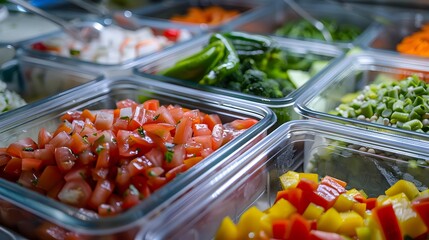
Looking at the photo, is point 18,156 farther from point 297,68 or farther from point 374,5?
point 374,5

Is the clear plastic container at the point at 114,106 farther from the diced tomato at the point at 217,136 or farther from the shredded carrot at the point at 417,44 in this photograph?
the shredded carrot at the point at 417,44

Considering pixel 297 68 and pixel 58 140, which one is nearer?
pixel 58 140

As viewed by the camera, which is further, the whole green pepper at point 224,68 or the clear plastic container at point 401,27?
the clear plastic container at point 401,27

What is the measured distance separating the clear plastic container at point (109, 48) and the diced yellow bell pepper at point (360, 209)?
1.04m

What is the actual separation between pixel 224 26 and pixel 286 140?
1.13 metres

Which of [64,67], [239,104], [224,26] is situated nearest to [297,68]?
[224,26]

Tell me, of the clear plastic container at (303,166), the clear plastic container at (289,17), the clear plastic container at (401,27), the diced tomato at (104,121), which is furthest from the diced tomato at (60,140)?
the clear plastic container at (401,27)

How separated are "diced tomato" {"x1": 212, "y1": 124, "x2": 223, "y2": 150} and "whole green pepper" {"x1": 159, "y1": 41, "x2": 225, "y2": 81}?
419mm

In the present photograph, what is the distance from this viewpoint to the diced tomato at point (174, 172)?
1.15 metres

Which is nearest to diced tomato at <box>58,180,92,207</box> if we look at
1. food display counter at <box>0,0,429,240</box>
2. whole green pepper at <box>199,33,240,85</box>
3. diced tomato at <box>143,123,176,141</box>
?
food display counter at <box>0,0,429,240</box>

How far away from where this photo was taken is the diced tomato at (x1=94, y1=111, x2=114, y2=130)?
4.46ft

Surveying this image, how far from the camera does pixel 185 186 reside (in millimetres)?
1105

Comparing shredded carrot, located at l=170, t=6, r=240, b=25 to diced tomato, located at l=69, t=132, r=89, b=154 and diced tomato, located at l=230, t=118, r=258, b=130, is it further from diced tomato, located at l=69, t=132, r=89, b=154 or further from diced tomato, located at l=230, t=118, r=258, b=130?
diced tomato, located at l=69, t=132, r=89, b=154

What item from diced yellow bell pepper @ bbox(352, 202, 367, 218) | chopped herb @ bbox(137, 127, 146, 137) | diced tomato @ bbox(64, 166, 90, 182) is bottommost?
diced yellow bell pepper @ bbox(352, 202, 367, 218)
